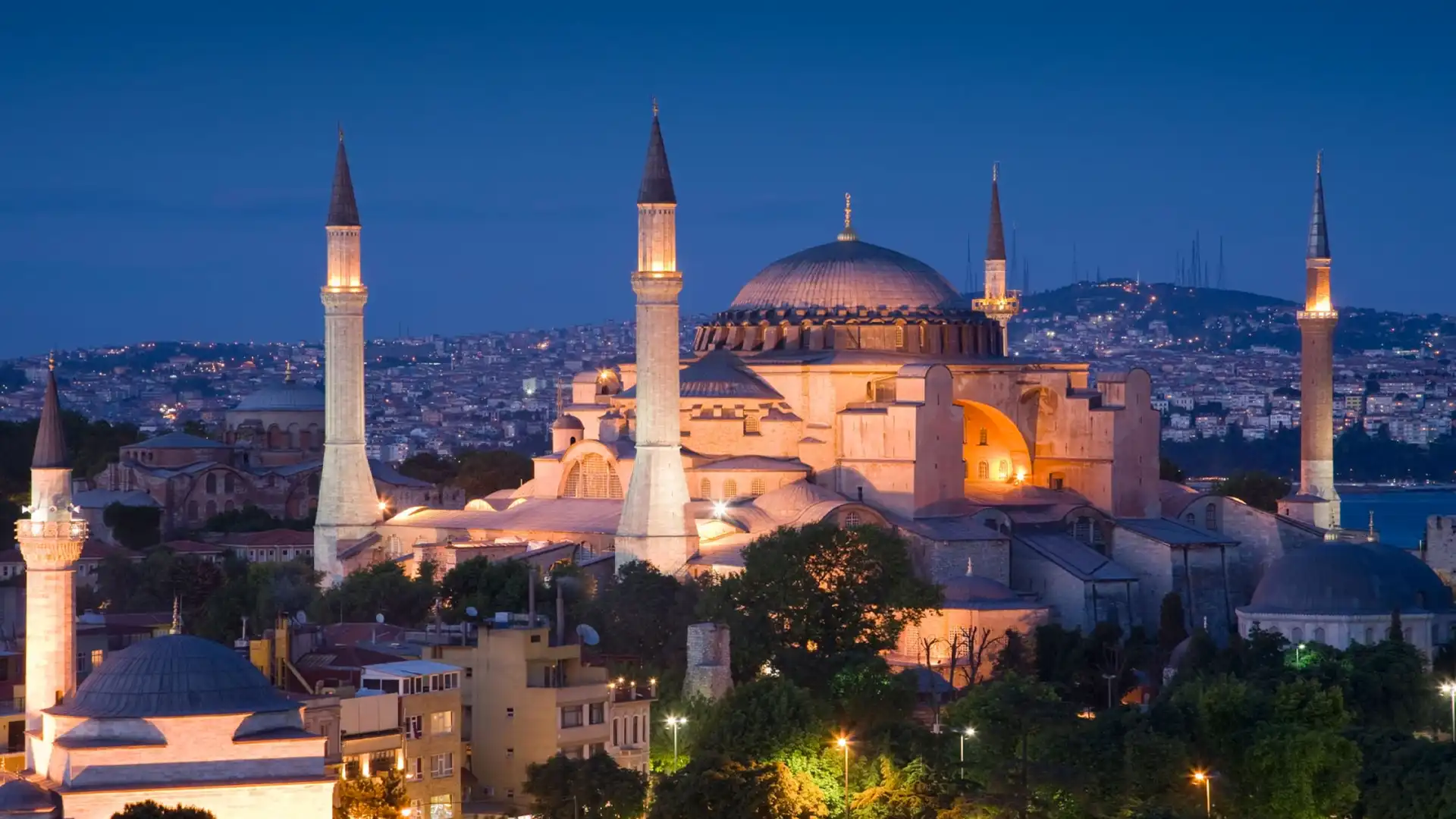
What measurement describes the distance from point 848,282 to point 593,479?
6148mm

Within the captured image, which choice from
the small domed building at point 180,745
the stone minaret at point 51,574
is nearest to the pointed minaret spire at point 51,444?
the stone minaret at point 51,574

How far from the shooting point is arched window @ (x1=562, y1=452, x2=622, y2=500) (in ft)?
192

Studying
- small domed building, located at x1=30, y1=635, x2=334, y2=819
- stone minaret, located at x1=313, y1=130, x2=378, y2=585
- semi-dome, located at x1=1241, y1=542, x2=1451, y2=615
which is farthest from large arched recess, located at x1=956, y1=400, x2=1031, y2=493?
small domed building, located at x1=30, y1=635, x2=334, y2=819

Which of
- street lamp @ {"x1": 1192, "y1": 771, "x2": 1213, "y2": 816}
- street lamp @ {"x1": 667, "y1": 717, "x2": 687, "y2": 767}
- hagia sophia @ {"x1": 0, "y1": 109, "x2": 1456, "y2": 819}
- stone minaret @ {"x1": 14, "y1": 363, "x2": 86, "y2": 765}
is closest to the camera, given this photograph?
stone minaret @ {"x1": 14, "y1": 363, "x2": 86, "y2": 765}

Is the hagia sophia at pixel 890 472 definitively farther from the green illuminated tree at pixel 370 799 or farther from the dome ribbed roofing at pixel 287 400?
the dome ribbed roofing at pixel 287 400

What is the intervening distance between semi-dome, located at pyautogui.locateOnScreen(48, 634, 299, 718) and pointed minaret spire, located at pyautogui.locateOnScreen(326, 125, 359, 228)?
2571 cm

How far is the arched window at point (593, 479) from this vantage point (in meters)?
58.6

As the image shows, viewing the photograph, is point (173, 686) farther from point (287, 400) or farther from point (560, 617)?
point (287, 400)

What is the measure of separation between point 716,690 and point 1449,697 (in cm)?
1122

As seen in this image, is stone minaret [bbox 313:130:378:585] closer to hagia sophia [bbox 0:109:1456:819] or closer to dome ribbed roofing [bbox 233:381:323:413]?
hagia sophia [bbox 0:109:1456:819]

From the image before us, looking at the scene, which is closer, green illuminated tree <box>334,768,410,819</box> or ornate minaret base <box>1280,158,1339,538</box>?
green illuminated tree <box>334,768,410,819</box>

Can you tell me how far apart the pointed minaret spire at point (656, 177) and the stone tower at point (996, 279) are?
45.6ft

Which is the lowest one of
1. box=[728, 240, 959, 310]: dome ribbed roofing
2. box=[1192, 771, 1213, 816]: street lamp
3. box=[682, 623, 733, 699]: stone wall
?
box=[1192, 771, 1213, 816]: street lamp

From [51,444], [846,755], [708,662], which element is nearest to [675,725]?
[708,662]
